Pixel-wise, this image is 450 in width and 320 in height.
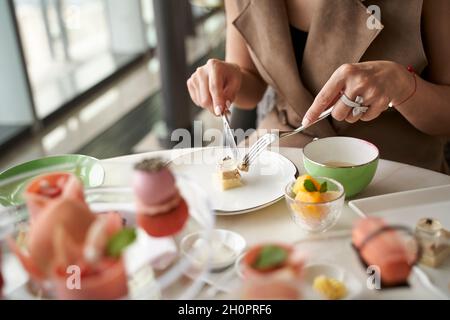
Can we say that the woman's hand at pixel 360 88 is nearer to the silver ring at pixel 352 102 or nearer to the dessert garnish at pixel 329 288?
the silver ring at pixel 352 102

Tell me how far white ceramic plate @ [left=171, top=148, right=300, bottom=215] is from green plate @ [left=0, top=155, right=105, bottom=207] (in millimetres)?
131

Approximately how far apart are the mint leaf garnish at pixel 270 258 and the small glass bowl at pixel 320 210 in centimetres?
22

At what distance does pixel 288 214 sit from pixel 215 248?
0.20m

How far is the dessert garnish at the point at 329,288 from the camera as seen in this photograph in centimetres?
50

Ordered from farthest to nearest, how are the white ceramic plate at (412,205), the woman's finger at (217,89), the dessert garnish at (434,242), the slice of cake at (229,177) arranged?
1. the woman's finger at (217,89)
2. the slice of cake at (229,177)
3. the white ceramic plate at (412,205)
4. the dessert garnish at (434,242)

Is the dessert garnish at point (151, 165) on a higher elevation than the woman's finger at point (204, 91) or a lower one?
higher

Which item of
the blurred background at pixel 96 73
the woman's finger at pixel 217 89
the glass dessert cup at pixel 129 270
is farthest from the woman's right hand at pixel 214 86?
the blurred background at pixel 96 73

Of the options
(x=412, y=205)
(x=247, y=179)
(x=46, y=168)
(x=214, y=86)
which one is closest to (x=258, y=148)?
(x=247, y=179)

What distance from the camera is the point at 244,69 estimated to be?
50.9 inches

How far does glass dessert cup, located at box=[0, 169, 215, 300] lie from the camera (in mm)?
456

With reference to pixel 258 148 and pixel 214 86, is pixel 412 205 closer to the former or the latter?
pixel 258 148

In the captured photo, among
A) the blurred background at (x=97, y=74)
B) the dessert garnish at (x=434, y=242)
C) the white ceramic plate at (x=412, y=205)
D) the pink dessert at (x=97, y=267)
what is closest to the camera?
the pink dessert at (x=97, y=267)

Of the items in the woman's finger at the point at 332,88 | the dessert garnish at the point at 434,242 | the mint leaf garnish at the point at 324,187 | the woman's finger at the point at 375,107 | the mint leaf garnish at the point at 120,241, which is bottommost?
the dessert garnish at the point at 434,242
